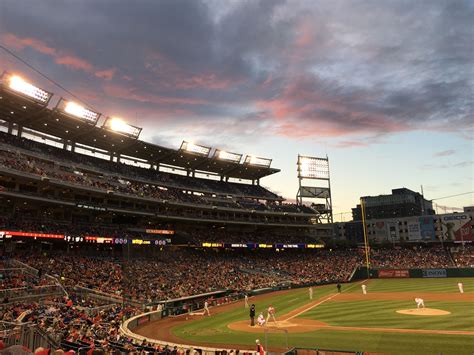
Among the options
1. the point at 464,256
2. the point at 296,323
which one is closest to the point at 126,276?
the point at 296,323

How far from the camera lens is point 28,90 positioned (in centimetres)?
4569

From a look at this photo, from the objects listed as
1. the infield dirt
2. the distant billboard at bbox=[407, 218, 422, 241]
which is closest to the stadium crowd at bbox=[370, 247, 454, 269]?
the distant billboard at bbox=[407, 218, 422, 241]

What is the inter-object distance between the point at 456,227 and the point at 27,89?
92.2m

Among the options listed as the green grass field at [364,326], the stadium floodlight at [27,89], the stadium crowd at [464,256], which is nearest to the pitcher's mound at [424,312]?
the green grass field at [364,326]

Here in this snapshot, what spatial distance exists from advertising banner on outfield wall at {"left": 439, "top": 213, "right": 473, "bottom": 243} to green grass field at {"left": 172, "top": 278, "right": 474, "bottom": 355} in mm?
49714

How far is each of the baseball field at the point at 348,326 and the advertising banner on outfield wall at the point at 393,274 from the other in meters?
22.1

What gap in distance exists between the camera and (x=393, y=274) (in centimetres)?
6606

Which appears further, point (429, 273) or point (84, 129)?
point (429, 273)

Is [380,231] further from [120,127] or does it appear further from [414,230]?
[120,127]

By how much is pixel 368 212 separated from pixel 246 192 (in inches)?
4503

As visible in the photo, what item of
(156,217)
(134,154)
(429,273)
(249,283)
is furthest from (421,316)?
(134,154)

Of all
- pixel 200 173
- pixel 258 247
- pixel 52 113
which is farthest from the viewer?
pixel 200 173

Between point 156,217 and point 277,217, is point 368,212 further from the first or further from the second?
point 156,217

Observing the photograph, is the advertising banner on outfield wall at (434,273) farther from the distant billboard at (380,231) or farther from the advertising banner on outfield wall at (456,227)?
the distant billboard at (380,231)
